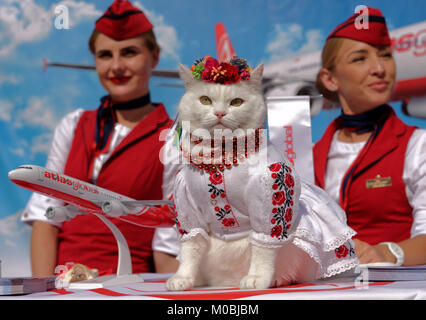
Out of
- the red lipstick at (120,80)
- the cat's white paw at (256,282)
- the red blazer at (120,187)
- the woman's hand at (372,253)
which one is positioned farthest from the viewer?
the red lipstick at (120,80)

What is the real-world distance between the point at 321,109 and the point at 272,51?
445mm

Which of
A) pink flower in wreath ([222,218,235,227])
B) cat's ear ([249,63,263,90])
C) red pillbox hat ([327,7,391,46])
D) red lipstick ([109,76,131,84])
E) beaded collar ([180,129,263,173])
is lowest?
pink flower in wreath ([222,218,235,227])

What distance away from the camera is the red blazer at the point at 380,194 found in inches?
52.7

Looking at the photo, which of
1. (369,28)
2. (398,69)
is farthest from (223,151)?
(398,69)

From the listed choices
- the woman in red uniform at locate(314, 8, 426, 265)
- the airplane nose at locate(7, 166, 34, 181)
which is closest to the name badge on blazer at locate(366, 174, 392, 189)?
the woman in red uniform at locate(314, 8, 426, 265)

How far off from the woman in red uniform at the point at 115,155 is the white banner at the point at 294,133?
41 centimetres

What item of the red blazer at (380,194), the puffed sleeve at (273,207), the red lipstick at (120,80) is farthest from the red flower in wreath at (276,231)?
the red lipstick at (120,80)

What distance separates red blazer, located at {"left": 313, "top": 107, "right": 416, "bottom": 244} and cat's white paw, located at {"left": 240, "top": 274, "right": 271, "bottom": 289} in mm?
670

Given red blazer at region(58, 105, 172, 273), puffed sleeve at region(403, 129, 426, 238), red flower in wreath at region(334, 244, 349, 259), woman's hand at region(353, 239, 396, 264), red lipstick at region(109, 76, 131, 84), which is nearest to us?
red flower in wreath at region(334, 244, 349, 259)

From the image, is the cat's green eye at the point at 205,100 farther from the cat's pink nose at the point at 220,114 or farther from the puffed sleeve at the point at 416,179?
the puffed sleeve at the point at 416,179

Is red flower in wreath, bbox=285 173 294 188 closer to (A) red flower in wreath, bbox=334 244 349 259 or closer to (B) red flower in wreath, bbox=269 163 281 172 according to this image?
(B) red flower in wreath, bbox=269 163 281 172

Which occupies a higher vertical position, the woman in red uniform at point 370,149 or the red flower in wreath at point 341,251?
the woman in red uniform at point 370,149

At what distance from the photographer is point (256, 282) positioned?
0.74m

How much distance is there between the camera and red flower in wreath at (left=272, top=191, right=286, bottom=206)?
751 mm
